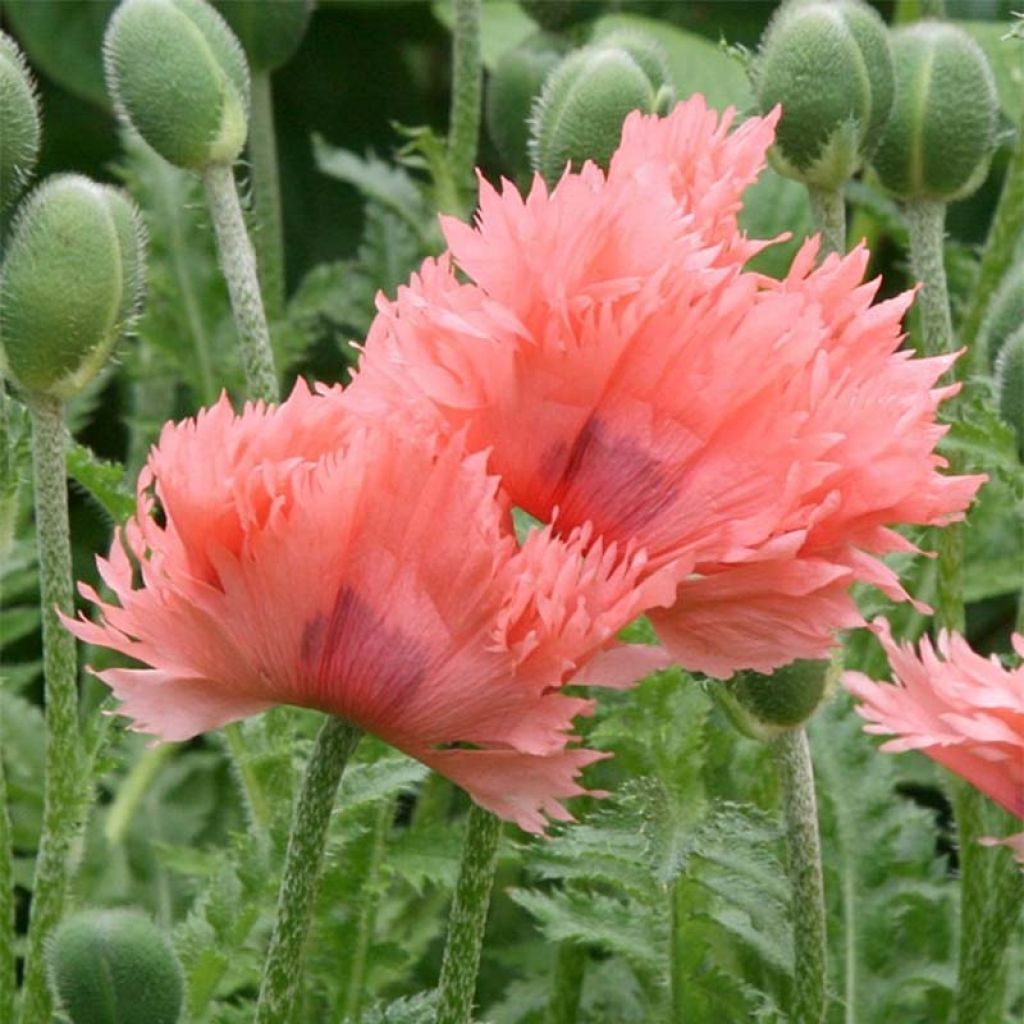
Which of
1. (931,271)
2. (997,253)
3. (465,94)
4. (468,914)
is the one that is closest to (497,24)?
(465,94)

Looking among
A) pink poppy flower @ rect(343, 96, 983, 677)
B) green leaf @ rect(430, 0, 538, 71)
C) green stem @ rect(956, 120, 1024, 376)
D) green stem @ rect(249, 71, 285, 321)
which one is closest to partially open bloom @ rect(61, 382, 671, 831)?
pink poppy flower @ rect(343, 96, 983, 677)

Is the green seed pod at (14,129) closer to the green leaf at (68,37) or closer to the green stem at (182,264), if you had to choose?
the green stem at (182,264)

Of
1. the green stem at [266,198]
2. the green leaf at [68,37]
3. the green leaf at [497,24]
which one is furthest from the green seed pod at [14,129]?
the green leaf at [68,37]

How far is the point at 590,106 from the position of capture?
0.84 meters

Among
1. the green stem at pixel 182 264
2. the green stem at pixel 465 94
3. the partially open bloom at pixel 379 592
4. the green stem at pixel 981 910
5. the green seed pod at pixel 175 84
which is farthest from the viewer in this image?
the green stem at pixel 182 264

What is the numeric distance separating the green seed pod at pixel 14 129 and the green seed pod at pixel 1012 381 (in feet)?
1.22

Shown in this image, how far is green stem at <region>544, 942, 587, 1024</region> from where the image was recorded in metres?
0.97

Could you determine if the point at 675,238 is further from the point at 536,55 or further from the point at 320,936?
the point at 536,55

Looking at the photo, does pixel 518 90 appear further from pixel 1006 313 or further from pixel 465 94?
pixel 1006 313

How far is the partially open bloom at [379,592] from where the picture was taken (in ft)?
1.72

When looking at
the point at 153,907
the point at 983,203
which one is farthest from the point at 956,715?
the point at 983,203

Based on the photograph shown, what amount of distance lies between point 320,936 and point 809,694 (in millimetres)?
338

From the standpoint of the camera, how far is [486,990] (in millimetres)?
1223

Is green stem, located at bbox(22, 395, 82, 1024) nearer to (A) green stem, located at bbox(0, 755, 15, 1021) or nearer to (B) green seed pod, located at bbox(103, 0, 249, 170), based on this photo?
(A) green stem, located at bbox(0, 755, 15, 1021)
